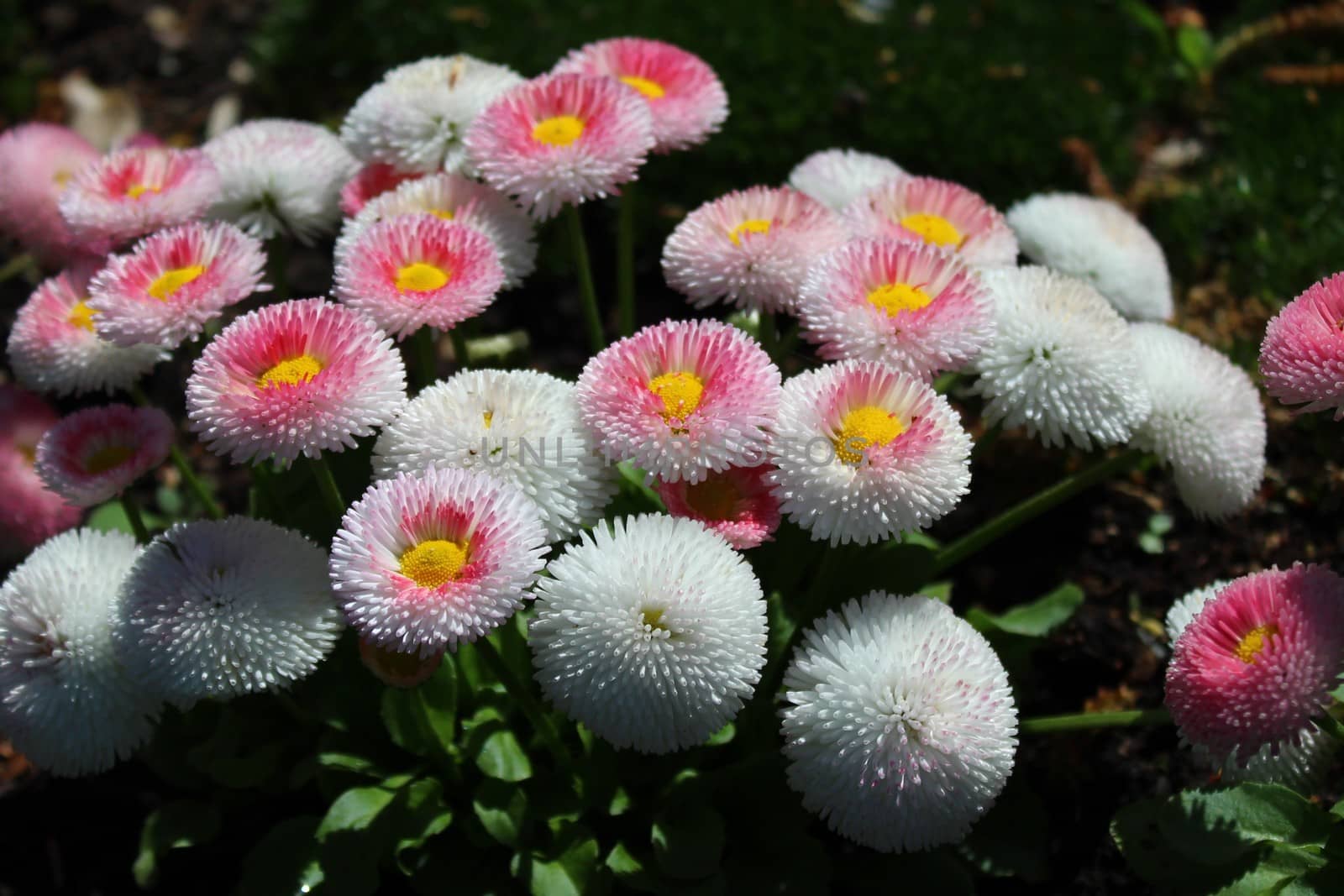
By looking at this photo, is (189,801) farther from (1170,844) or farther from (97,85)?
(97,85)

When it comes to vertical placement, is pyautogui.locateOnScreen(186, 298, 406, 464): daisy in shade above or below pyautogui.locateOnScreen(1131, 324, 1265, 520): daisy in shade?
above

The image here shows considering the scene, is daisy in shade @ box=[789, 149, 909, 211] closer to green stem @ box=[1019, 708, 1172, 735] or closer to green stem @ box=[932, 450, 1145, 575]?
green stem @ box=[932, 450, 1145, 575]

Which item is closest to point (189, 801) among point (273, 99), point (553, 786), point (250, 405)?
point (553, 786)

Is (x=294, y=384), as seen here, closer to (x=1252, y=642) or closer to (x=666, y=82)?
(x=666, y=82)

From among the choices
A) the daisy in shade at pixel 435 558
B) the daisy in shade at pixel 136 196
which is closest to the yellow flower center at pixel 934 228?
the daisy in shade at pixel 435 558

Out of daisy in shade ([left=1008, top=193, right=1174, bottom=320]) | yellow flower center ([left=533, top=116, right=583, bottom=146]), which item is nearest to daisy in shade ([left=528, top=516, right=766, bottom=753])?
yellow flower center ([left=533, top=116, right=583, bottom=146])

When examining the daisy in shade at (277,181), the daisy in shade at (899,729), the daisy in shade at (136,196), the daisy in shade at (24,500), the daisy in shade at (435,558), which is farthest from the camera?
the daisy in shade at (24,500)

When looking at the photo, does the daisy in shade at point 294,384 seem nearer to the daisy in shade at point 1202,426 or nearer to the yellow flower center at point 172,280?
the yellow flower center at point 172,280
